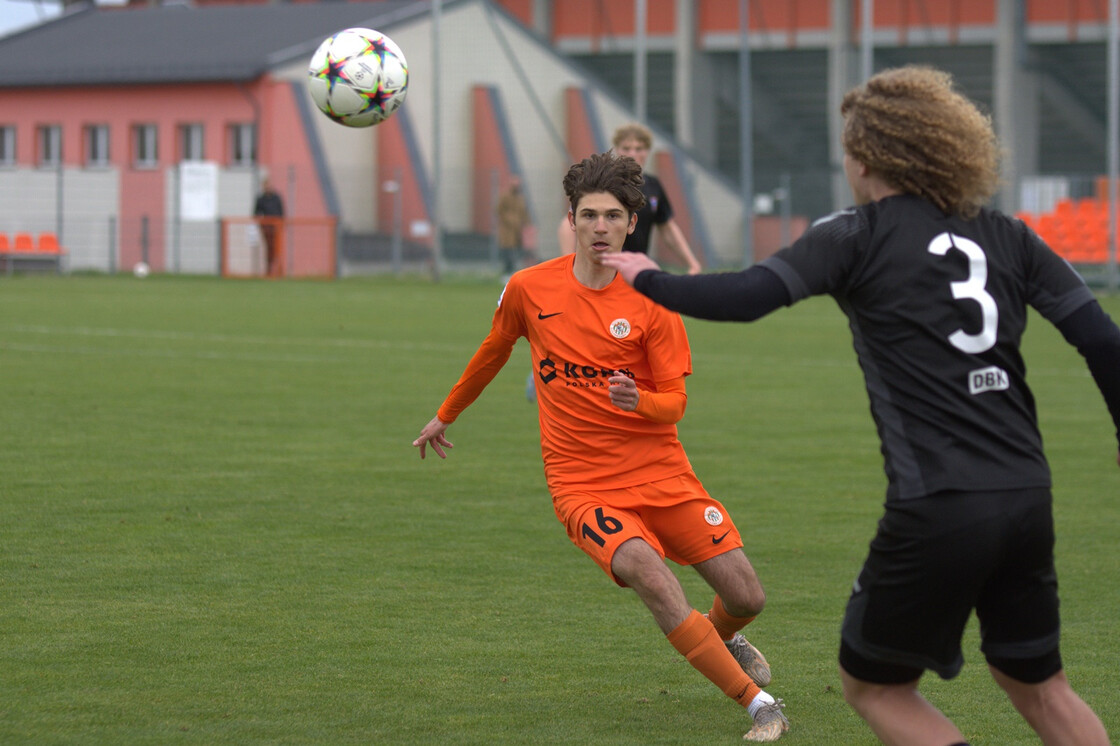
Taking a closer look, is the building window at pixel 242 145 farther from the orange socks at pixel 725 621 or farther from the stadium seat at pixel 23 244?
the orange socks at pixel 725 621

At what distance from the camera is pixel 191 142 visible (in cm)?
4006

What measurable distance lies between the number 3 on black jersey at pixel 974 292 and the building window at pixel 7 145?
137ft

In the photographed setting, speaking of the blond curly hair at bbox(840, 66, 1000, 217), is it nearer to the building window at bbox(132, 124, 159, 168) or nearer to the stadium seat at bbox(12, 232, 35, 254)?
the stadium seat at bbox(12, 232, 35, 254)

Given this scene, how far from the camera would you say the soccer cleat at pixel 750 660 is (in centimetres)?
514

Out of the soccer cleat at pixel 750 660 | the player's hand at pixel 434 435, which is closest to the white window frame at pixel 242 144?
the player's hand at pixel 434 435

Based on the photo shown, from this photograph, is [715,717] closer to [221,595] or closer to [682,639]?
[682,639]

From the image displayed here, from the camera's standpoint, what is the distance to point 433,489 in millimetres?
8969

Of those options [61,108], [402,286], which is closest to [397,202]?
[402,286]

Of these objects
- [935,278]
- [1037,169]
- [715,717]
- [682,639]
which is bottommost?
[715,717]

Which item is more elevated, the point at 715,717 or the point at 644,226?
the point at 644,226

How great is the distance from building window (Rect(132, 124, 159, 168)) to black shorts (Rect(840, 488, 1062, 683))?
38.8m

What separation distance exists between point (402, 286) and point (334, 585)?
27071mm

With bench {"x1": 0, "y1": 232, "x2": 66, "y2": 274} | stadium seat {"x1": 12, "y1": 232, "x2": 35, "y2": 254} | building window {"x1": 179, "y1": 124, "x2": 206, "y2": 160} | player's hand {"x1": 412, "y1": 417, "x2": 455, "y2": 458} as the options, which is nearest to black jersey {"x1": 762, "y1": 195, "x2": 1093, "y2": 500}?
player's hand {"x1": 412, "y1": 417, "x2": 455, "y2": 458}

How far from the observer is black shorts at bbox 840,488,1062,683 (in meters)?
3.35
